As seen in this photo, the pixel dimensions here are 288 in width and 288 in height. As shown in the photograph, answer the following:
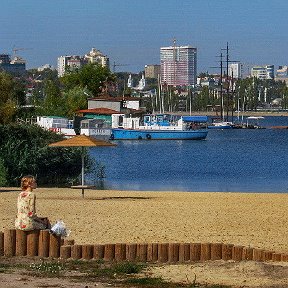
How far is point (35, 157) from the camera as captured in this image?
46188 mm

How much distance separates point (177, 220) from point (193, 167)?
154ft

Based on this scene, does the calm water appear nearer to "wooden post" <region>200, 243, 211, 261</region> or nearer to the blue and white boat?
the blue and white boat

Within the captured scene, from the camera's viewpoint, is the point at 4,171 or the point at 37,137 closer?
the point at 4,171

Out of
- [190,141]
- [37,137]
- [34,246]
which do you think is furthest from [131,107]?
[34,246]

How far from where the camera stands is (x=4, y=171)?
42719 mm

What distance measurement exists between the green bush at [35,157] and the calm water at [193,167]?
2.17 m

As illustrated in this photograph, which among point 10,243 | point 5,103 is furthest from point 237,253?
point 5,103

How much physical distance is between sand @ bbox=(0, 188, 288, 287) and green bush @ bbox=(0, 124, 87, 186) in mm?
5711

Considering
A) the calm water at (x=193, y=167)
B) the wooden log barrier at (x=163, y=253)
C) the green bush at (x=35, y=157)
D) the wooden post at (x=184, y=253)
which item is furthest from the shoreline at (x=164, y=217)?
the calm water at (x=193, y=167)

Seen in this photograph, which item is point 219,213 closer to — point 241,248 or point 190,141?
point 241,248

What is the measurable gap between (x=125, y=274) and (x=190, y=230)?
8.96 m

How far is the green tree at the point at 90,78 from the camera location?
15088 centimetres

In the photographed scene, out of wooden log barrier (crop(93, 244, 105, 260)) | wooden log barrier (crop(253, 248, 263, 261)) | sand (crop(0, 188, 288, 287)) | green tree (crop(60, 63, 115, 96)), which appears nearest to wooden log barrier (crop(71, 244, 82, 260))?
wooden log barrier (crop(93, 244, 105, 260))

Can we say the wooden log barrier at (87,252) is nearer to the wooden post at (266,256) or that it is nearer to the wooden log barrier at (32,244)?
the wooden log barrier at (32,244)
